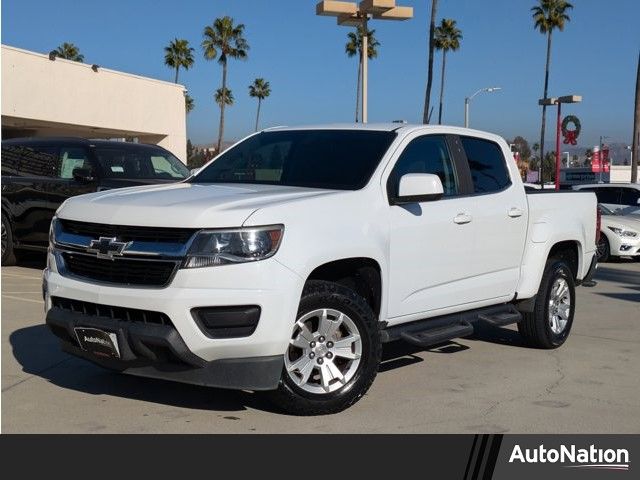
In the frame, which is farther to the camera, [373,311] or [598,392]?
[598,392]

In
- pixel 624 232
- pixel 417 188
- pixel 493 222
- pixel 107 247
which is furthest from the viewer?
pixel 624 232

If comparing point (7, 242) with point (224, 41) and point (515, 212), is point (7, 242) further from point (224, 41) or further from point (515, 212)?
point (224, 41)

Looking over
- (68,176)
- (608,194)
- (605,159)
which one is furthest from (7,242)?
(605,159)

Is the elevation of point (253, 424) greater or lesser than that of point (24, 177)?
lesser

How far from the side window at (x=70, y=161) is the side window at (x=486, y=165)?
6266 millimetres

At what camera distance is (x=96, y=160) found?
11195 millimetres

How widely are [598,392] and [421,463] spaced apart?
7.76ft

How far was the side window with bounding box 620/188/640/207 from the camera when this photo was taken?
1783cm

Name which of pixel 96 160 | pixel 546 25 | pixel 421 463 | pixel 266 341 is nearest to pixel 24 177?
pixel 96 160

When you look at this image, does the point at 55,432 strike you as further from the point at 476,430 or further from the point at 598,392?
the point at 598,392

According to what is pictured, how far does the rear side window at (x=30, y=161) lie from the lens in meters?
11.6

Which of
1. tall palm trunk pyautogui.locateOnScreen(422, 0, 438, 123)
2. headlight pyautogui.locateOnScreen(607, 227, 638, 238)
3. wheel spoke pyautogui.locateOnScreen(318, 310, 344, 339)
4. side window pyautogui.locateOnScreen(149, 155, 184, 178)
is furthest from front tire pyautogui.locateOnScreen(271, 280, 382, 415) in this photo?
tall palm trunk pyautogui.locateOnScreen(422, 0, 438, 123)

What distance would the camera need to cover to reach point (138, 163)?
1160 cm

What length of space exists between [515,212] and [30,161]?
7.60 metres
